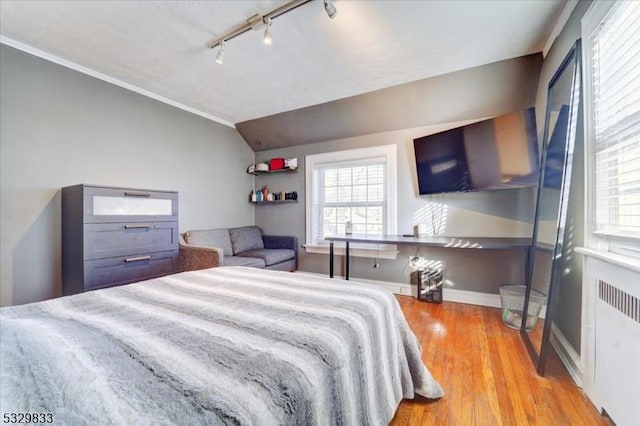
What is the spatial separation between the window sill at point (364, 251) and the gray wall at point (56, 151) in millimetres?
1880

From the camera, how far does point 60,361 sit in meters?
0.69

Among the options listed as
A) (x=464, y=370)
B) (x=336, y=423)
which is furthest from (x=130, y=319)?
(x=464, y=370)

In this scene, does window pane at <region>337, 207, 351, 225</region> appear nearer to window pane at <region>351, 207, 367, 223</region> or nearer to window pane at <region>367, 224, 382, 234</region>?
window pane at <region>351, 207, 367, 223</region>

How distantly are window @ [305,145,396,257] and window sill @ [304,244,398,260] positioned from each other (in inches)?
0.7

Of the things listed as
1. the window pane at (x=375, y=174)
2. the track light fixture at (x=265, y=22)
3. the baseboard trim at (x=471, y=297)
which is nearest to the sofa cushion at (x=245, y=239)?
the window pane at (x=375, y=174)

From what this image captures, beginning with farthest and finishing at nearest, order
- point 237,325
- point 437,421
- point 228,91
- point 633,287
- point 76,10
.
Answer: point 228,91 → point 76,10 → point 437,421 → point 633,287 → point 237,325

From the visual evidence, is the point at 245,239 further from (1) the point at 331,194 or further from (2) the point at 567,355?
(2) the point at 567,355

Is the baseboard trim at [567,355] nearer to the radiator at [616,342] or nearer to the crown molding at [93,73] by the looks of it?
the radiator at [616,342]

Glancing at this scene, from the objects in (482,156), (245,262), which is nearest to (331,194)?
(245,262)

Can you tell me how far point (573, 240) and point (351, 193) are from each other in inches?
99.5

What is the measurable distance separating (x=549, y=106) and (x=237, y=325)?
9.59ft

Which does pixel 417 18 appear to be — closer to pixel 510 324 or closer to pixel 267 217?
pixel 510 324

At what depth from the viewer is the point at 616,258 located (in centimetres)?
125

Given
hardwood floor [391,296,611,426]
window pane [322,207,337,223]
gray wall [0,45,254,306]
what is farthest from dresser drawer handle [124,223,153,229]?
hardwood floor [391,296,611,426]
